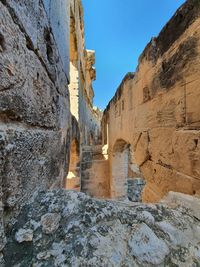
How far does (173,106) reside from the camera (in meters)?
1.24

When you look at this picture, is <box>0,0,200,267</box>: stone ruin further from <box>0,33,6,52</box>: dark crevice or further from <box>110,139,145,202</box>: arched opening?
<box>110,139,145,202</box>: arched opening

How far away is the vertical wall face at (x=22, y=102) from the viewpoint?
Answer: 541mm

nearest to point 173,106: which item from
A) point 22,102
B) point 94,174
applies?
point 22,102

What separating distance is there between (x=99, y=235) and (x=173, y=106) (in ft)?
3.43

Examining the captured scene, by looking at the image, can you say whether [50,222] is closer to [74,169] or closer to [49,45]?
→ [49,45]

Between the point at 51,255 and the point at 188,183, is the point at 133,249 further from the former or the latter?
the point at 188,183

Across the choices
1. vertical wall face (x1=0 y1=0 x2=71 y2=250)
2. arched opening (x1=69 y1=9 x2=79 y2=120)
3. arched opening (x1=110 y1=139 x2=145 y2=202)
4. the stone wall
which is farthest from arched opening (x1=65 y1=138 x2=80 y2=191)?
vertical wall face (x1=0 y1=0 x2=71 y2=250)

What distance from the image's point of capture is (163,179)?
140 cm

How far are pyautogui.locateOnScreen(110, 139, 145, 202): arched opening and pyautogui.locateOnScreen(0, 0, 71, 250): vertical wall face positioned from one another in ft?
12.9

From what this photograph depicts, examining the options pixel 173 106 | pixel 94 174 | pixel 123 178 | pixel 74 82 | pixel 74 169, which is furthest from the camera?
pixel 94 174

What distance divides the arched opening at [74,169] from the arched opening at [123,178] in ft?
4.07

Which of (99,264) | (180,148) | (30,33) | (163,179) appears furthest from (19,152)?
(163,179)

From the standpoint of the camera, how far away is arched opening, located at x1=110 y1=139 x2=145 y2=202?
16.2 ft

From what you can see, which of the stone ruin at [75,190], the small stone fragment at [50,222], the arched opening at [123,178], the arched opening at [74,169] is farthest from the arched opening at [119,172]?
the small stone fragment at [50,222]
